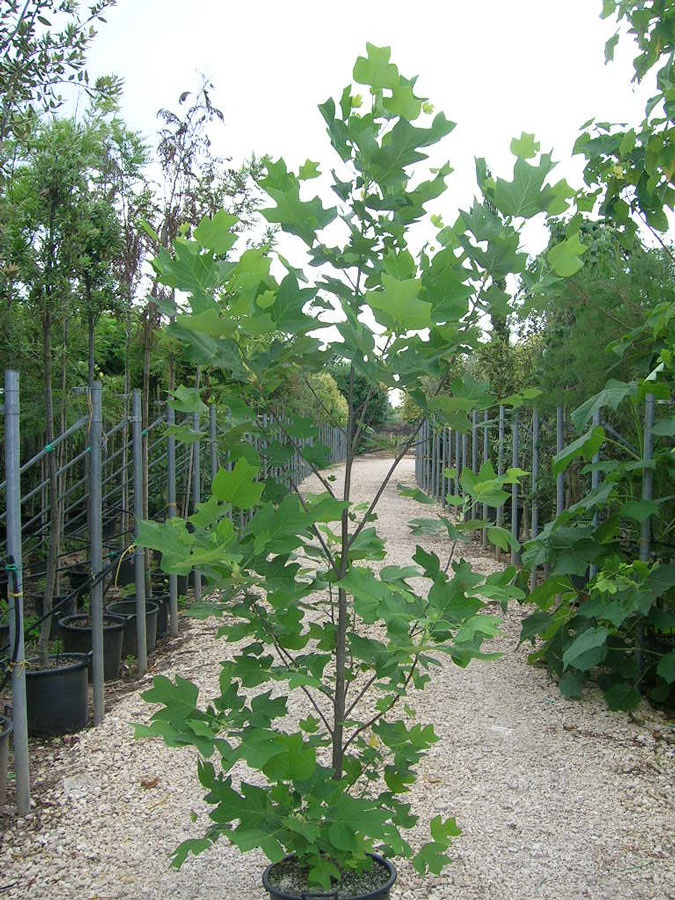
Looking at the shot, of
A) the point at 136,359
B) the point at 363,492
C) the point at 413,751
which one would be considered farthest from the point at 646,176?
the point at 363,492

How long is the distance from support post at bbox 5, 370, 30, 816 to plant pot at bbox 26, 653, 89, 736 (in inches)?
32.1

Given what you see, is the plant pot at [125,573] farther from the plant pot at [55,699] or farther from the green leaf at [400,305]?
the green leaf at [400,305]

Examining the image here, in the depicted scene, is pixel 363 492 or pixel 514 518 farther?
pixel 363 492

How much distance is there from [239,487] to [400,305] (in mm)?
432

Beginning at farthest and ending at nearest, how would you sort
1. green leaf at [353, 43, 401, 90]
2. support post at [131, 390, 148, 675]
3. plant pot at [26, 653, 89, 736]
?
support post at [131, 390, 148, 675] → plant pot at [26, 653, 89, 736] → green leaf at [353, 43, 401, 90]

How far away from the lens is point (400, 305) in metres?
1.48

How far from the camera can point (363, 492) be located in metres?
16.5

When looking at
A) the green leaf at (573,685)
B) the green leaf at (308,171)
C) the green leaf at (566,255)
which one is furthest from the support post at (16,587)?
the green leaf at (573,685)

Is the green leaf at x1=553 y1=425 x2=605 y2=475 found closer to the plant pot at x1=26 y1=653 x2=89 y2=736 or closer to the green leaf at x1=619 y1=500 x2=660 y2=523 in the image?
the green leaf at x1=619 y1=500 x2=660 y2=523

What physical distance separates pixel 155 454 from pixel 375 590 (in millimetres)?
7334

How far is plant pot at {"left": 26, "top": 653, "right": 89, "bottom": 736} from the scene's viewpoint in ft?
13.0

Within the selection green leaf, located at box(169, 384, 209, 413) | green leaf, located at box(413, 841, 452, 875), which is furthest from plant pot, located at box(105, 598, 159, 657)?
green leaf, located at box(169, 384, 209, 413)

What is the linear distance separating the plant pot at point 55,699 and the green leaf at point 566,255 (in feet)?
10.4

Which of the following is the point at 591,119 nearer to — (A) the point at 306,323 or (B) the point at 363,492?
(A) the point at 306,323
